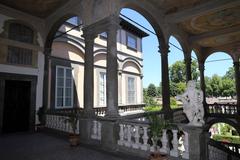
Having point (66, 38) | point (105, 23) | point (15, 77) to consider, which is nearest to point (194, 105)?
point (105, 23)

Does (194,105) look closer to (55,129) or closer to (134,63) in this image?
(55,129)

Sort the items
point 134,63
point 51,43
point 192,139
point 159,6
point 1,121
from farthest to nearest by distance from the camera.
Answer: point 134,63 → point 51,43 → point 159,6 → point 1,121 → point 192,139

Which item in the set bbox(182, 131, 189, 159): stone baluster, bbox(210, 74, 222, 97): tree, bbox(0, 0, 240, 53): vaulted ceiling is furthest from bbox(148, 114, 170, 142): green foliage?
bbox(210, 74, 222, 97): tree

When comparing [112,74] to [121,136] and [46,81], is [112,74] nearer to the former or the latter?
[121,136]

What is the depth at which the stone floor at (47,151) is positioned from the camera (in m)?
5.21

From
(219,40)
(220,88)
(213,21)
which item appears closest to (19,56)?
(213,21)

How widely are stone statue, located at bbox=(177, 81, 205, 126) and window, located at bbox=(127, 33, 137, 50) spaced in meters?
12.7

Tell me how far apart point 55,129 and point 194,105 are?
263 inches

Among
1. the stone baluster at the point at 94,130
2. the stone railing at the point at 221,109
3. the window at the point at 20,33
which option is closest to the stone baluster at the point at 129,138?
the stone baluster at the point at 94,130

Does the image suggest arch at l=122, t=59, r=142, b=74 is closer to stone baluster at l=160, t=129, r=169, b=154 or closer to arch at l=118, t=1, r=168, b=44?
arch at l=118, t=1, r=168, b=44

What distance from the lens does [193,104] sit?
4.44 m

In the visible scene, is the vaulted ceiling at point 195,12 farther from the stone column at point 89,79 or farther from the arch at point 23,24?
the stone column at point 89,79

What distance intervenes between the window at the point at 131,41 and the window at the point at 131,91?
3.01 meters

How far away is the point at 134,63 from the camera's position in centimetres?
1728
